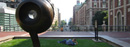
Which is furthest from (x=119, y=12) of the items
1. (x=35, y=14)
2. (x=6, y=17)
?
(x=35, y=14)

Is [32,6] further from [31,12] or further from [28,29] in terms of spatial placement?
[28,29]

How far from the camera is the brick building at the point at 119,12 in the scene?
22.2 metres

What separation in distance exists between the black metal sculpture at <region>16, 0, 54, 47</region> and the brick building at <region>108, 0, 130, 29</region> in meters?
21.4

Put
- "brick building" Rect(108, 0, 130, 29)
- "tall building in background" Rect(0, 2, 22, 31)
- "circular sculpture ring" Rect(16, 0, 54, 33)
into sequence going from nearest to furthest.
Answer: "circular sculpture ring" Rect(16, 0, 54, 33)
"brick building" Rect(108, 0, 130, 29)
"tall building in background" Rect(0, 2, 22, 31)

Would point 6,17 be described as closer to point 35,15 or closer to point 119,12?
point 35,15

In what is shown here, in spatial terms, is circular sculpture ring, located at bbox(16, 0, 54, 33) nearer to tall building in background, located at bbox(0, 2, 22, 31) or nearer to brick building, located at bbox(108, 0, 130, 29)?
tall building in background, located at bbox(0, 2, 22, 31)

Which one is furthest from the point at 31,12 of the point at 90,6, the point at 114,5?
the point at 90,6

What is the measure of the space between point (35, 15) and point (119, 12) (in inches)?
971

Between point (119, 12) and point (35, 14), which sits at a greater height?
point (119, 12)

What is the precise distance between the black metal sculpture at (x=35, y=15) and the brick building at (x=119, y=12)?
2144cm

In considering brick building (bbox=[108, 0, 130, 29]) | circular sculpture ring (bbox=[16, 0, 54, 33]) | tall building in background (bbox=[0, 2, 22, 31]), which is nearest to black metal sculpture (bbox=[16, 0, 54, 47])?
circular sculpture ring (bbox=[16, 0, 54, 33])

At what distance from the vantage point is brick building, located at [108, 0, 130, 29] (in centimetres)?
2216

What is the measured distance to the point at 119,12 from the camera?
25344 mm

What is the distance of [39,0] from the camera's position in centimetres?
416
